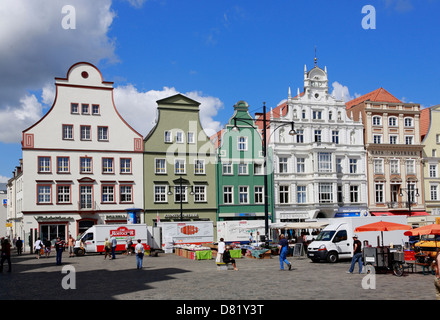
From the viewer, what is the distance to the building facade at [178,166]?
1994 inches

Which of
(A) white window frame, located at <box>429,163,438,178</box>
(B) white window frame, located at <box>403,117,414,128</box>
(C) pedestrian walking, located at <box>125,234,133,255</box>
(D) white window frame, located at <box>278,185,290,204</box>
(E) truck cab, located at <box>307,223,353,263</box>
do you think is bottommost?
(C) pedestrian walking, located at <box>125,234,133,255</box>

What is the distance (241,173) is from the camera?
5400cm

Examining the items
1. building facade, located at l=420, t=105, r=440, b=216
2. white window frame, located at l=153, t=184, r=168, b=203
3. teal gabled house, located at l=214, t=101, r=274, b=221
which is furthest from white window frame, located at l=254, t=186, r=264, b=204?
building facade, located at l=420, t=105, r=440, b=216

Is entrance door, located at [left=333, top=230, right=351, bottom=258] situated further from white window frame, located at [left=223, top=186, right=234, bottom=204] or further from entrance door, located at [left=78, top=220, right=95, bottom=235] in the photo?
entrance door, located at [left=78, top=220, right=95, bottom=235]

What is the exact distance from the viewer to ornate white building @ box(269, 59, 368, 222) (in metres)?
54.6

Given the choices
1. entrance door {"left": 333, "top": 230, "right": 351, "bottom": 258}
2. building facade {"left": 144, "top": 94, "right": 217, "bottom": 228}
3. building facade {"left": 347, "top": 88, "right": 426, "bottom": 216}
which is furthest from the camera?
building facade {"left": 347, "top": 88, "right": 426, "bottom": 216}

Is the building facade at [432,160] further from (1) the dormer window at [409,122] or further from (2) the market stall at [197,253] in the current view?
(2) the market stall at [197,253]

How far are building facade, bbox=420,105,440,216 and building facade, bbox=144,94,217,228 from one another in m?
26.8

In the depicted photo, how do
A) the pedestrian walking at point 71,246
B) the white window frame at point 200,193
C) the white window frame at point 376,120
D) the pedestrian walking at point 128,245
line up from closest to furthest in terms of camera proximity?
the pedestrian walking at point 71,246, the pedestrian walking at point 128,245, the white window frame at point 200,193, the white window frame at point 376,120

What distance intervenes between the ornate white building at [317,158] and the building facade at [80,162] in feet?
53.3

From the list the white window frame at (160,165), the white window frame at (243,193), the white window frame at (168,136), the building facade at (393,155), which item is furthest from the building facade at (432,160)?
the white window frame at (160,165)

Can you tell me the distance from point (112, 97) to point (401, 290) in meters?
38.9

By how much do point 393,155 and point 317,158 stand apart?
10343 millimetres

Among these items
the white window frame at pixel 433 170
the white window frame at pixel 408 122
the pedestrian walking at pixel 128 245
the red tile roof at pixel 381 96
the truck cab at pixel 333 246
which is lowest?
the pedestrian walking at pixel 128 245
